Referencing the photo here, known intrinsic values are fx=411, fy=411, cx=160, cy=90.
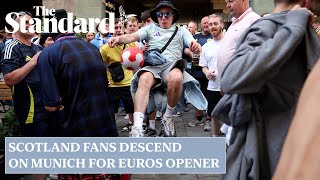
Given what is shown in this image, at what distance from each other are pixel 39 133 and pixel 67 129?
707 mm

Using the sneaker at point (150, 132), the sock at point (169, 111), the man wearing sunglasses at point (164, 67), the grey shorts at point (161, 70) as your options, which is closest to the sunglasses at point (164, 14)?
the man wearing sunglasses at point (164, 67)

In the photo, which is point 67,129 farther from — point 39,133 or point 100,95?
point 39,133

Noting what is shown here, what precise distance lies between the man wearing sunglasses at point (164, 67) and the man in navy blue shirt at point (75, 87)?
38.5 inches

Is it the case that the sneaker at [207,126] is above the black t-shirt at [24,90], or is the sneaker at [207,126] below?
below

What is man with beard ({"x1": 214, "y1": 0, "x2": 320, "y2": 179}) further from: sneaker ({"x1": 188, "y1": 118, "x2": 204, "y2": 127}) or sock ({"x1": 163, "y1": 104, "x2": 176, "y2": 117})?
sneaker ({"x1": 188, "y1": 118, "x2": 204, "y2": 127})

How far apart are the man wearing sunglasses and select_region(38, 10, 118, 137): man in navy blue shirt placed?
98 centimetres

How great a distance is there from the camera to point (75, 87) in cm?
316

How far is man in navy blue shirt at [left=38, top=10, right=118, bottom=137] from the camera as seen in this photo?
3148mm

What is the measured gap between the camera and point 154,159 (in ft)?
10.4

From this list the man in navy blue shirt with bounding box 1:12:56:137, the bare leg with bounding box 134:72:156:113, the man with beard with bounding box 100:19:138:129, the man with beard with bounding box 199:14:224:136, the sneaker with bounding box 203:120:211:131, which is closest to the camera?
the man in navy blue shirt with bounding box 1:12:56:137

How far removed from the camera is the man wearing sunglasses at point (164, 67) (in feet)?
14.5

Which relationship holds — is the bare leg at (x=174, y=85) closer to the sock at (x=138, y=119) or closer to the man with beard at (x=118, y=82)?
the sock at (x=138, y=119)

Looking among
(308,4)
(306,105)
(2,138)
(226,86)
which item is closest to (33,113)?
(2,138)

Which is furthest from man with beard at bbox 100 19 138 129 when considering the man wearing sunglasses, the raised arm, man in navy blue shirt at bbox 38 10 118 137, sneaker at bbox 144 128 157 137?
man in navy blue shirt at bbox 38 10 118 137
